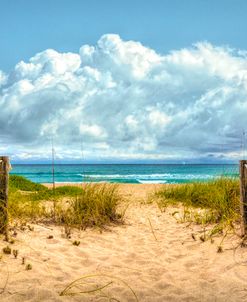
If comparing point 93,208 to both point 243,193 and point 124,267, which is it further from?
point 243,193

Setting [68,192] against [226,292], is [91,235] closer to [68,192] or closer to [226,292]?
[226,292]

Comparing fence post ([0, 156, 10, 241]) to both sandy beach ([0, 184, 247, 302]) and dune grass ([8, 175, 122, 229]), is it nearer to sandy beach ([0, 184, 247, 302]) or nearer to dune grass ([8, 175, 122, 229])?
sandy beach ([0, 184, 247, 302])

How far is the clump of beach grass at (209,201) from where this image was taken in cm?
711

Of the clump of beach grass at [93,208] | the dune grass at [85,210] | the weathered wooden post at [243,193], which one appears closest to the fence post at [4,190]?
the dune grass at [85,210]

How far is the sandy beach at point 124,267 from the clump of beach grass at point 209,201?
0.62 meters

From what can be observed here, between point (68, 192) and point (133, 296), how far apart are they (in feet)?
31.6

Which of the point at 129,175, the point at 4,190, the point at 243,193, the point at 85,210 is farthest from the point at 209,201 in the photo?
the point at 129,175

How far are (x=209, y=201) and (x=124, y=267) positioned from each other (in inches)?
149

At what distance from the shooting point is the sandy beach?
4.48 meters

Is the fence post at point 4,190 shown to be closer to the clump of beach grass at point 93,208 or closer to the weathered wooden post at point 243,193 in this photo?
the clump of beach grass at point 93,208

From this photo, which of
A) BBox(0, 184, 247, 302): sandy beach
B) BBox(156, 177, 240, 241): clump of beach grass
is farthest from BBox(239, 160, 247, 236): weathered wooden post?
BBox(0, 184, 247, 302): sandy beach

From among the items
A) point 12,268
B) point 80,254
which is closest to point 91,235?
point 80,254

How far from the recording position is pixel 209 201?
28.5ft

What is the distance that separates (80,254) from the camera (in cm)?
595
